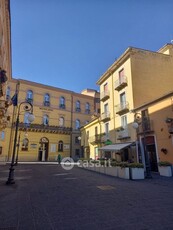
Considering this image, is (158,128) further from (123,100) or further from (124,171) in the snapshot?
A: (123,100)

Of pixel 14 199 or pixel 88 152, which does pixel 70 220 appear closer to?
pixel 14 199

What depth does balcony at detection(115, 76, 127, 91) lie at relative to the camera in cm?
1991

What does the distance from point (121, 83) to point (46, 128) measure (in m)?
19.6

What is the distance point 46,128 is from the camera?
3394cm

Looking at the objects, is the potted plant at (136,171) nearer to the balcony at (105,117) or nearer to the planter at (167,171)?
the planter at (167,171)

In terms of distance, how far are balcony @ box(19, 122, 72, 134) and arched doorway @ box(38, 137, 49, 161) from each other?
1.83 m

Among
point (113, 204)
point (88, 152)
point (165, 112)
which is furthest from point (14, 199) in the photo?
point (88, 152)

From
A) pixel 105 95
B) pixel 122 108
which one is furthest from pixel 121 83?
pixel 105 95

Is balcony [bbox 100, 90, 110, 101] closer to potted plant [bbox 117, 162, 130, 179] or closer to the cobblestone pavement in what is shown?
potted plant [bbox 117, 162, 130, 179]

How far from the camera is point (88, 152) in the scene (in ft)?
98.6

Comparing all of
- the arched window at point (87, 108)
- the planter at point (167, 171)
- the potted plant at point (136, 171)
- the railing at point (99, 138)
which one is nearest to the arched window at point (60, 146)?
the arched window at point (87, 108)

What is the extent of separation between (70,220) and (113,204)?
76.4 inches

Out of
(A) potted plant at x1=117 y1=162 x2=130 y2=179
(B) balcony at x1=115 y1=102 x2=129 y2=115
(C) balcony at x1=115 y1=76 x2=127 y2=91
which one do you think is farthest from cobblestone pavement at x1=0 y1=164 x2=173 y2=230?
(C) balcony at x1=115 y1=76 x2=127 y2=91

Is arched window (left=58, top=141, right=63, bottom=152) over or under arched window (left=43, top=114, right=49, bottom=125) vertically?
under
